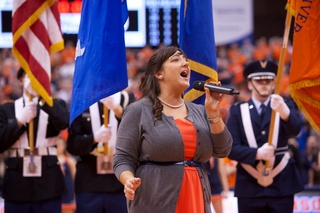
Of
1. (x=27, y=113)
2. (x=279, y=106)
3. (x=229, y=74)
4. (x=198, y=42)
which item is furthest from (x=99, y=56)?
(x=229, y=74)

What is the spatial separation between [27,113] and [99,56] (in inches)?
52.2

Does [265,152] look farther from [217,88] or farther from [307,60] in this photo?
[217,88]

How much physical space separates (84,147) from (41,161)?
49 centimetres

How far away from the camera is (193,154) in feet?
18.8

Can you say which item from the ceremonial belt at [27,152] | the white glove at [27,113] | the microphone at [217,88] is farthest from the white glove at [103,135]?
the microphone at [217,88]

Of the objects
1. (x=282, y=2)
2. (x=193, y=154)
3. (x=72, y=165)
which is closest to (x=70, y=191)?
(x=72, y=165)

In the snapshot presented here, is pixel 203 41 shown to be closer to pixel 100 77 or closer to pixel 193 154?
pixel 100 77

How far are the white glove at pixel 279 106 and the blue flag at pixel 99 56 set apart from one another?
68.1 inches

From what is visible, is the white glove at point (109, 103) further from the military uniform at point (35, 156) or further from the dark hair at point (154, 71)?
the dark hair at point (154, 71)

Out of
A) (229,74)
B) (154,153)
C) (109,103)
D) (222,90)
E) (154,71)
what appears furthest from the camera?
(229,74)

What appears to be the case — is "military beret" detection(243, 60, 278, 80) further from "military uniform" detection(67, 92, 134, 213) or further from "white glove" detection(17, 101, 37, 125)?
"white glove" detection(17, 101, 37, 125)

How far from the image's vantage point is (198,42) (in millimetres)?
7172

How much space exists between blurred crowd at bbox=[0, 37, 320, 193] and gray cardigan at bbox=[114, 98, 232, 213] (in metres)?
5.12

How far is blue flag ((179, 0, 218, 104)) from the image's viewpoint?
281 inches
